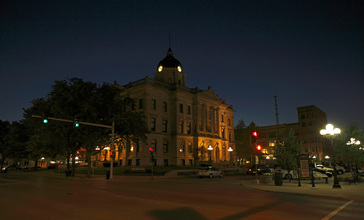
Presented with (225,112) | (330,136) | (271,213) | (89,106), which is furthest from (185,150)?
(271,213)

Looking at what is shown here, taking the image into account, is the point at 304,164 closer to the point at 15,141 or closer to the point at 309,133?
the point at 15,141

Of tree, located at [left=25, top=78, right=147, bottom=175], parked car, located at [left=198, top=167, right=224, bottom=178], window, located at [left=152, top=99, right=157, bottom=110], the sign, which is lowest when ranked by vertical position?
parked car, located at [left=198, top=167, right=224, bottom=178]

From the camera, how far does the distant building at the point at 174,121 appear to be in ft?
173

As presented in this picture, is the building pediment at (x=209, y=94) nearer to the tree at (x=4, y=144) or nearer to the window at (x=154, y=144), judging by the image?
the window at (x=154, y=144)

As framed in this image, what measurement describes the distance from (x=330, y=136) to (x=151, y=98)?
37.5 m

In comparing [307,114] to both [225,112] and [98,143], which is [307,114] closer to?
[225,112]

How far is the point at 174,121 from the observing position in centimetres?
5741

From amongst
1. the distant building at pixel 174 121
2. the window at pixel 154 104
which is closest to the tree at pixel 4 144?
the distant building at pixel 174 121

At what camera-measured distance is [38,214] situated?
9266 mm

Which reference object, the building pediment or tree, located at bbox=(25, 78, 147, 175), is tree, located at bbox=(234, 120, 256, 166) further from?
tree, located at bbox=(25, 78, 147, 175)

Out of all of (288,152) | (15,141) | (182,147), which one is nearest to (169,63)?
(182,147)

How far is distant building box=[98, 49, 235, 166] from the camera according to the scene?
52.8 m

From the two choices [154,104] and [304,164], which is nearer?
[304,164]

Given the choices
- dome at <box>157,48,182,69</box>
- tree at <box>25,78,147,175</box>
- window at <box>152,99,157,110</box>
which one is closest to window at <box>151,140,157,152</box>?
window at <box>152,99,157,110</box>
